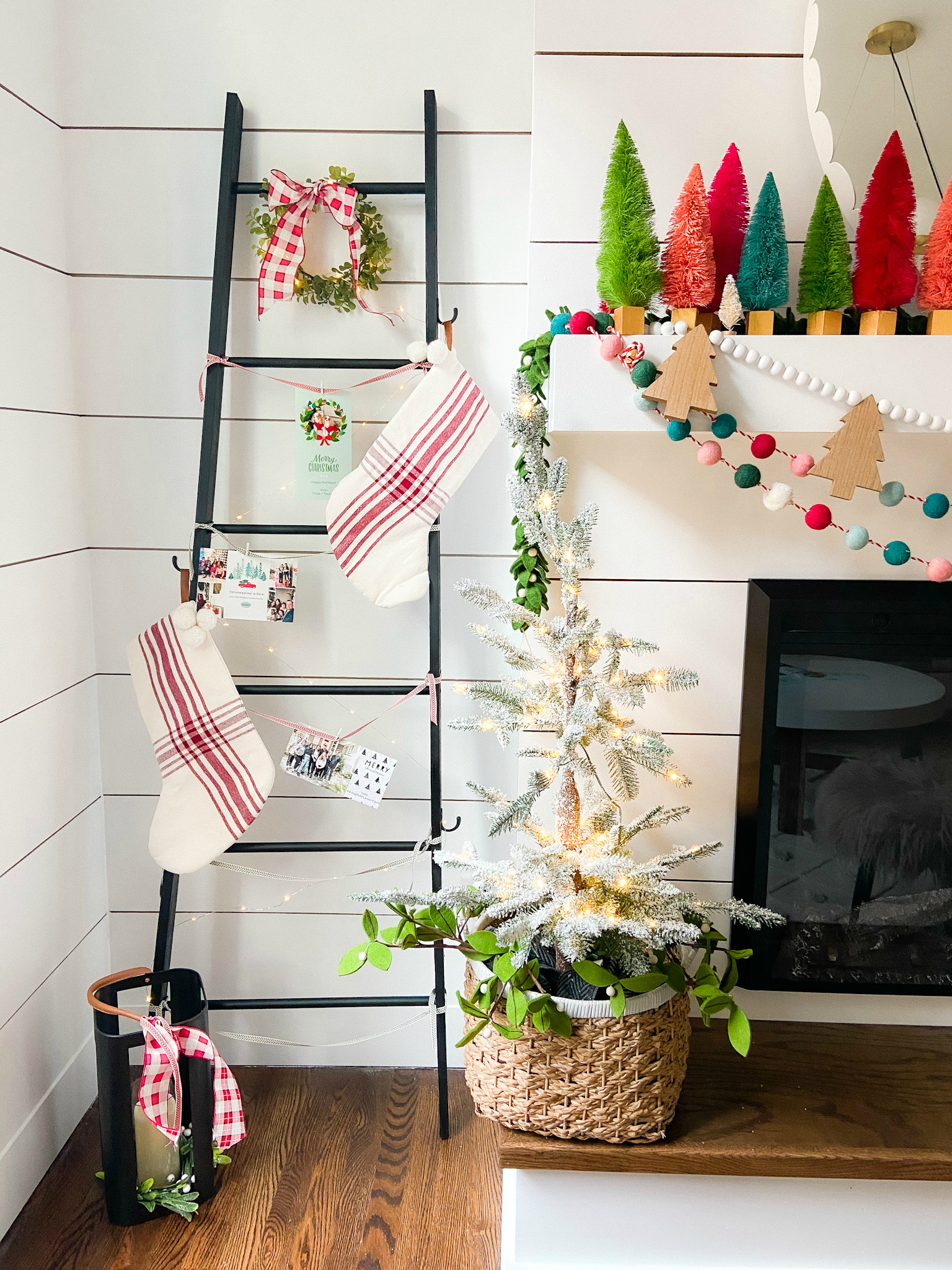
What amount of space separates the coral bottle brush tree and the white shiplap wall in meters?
0.56

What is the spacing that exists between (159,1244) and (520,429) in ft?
4.36

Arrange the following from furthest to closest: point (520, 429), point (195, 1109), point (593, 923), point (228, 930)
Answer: point (228, 930)
point (195, 1109)
point (520, 429)
point (593, 923)

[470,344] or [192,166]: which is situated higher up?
[192,166]

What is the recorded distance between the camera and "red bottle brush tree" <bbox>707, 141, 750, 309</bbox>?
1.26 meters

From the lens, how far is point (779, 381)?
4.04ft

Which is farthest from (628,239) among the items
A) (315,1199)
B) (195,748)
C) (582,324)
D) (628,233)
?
(315,1199)

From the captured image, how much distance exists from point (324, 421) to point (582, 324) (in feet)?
1.54

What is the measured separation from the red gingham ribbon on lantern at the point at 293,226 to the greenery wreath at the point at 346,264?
0.06 ft

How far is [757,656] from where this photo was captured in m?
1.45

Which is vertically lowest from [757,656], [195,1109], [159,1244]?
[159,1244]

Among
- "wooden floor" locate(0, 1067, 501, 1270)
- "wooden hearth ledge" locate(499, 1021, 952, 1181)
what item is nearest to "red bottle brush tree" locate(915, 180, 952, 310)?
"wooden hearth ledge" locate(499, 1021, 952, 1181)

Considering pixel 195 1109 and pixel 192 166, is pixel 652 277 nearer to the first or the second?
pixel 192 166

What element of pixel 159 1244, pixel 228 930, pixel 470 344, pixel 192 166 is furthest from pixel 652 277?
pixel 159 1244

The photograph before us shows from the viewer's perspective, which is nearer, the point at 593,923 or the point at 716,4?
the point at 593,923
